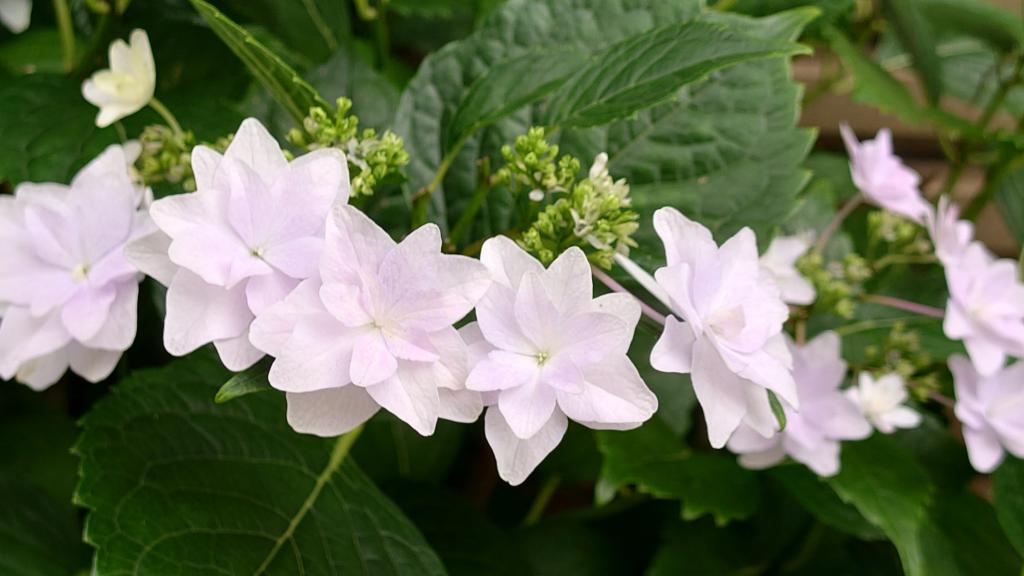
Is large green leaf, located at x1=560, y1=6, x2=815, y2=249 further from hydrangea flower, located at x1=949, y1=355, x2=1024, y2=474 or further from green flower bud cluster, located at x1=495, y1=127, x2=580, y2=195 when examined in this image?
hydrangea flower, located at x1=949, y1=355, x2=1024, y2=474

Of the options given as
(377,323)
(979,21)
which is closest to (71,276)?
(377,323)

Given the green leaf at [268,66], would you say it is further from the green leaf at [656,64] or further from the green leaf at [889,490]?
the green leaf at [889,490]

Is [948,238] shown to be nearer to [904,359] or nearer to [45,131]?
[904,359]

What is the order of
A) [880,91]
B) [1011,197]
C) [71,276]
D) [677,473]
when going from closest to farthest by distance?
[71,276], [677,473], [880,91], [1011,197]

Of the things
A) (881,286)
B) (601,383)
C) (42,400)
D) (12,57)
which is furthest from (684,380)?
(12,57)

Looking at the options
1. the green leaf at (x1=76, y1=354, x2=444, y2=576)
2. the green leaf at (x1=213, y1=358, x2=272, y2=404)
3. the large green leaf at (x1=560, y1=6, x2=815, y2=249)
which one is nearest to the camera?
the green leaf at (x1=213, y1=358, x2=272, y2=404)

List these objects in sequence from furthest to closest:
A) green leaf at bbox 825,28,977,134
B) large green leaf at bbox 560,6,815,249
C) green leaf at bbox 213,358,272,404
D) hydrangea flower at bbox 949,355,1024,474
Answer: green leaf at bbox 825,28,977,134 < hydrangea flower at bbox 949,355,1024,474 < large green leaf at bbox 560,6,815,249 < green leaf at bbox 213,358,272,404

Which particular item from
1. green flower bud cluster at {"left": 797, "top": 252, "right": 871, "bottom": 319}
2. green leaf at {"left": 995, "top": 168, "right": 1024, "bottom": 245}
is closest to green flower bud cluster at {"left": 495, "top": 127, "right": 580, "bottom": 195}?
green flower bud cluster at {"left": 797, "top": 252, "right": 871, "bottom": 319}
